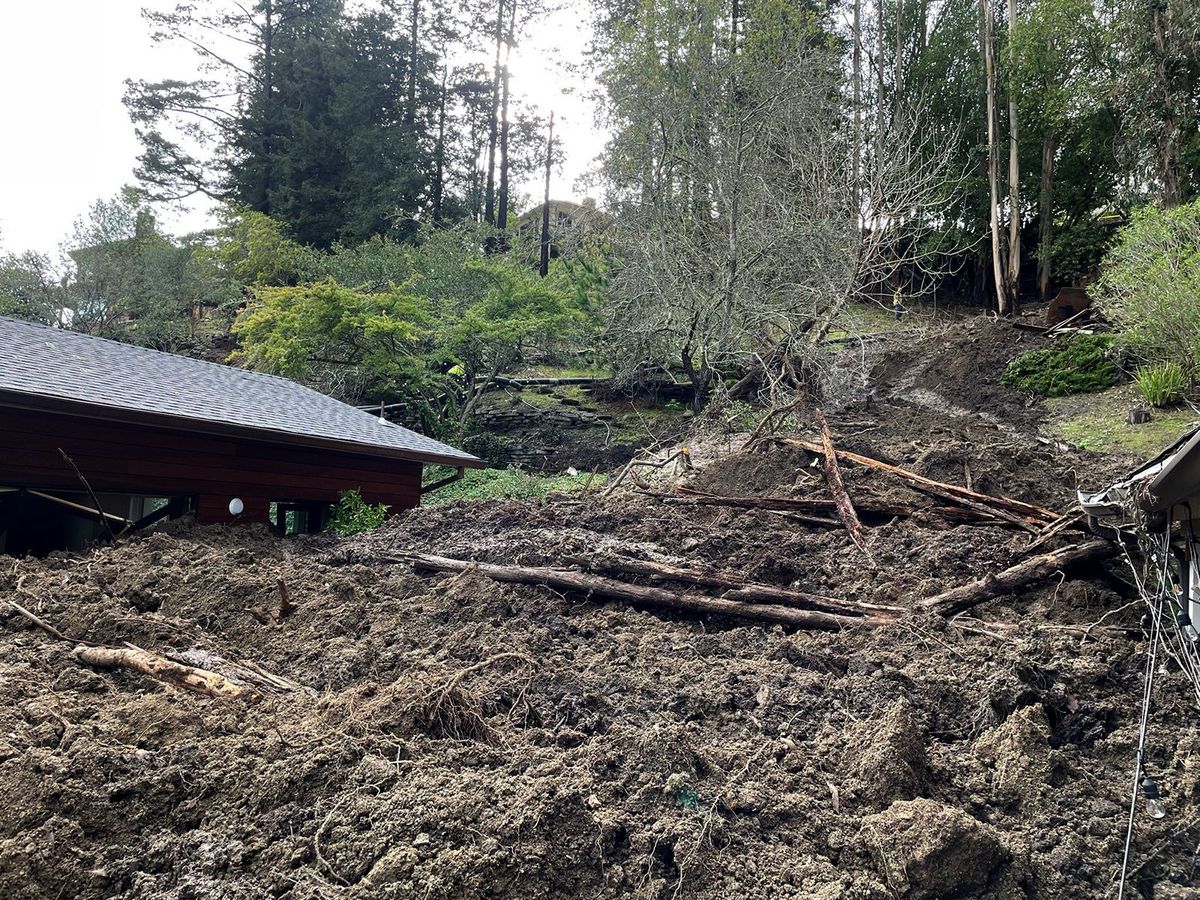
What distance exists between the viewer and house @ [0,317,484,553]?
717 centimetres

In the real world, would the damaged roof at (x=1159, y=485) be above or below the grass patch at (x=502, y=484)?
above

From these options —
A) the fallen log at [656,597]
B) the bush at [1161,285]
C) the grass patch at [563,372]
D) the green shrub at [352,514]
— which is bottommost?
the green shrub at [352,514]

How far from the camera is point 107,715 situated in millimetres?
2957

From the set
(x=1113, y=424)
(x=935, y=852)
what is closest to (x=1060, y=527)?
(x=935, y=852)

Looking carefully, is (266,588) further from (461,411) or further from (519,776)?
(461,411)

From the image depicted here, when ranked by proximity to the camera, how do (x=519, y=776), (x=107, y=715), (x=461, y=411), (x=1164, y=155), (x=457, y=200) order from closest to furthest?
(x=519, y=776) → (x=107, y=715) → (x=1164, y=155) → (x=461, y=411) → (x=457, y=200)

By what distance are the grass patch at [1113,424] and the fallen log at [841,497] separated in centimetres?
414

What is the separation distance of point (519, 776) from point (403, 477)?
29.4 feet

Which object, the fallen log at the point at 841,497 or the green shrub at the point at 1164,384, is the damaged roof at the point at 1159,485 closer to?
the fallen log at the point at 841,497

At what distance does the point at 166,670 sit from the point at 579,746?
6.59 ft

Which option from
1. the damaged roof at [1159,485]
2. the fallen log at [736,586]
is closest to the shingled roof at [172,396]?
the fallen log at [736,586]

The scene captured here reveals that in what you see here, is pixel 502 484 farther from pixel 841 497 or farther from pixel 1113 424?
pixel 1113 424

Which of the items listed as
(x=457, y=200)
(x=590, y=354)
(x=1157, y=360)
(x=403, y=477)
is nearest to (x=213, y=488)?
(x=403, y=477)

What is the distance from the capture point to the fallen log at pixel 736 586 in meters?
4.63
